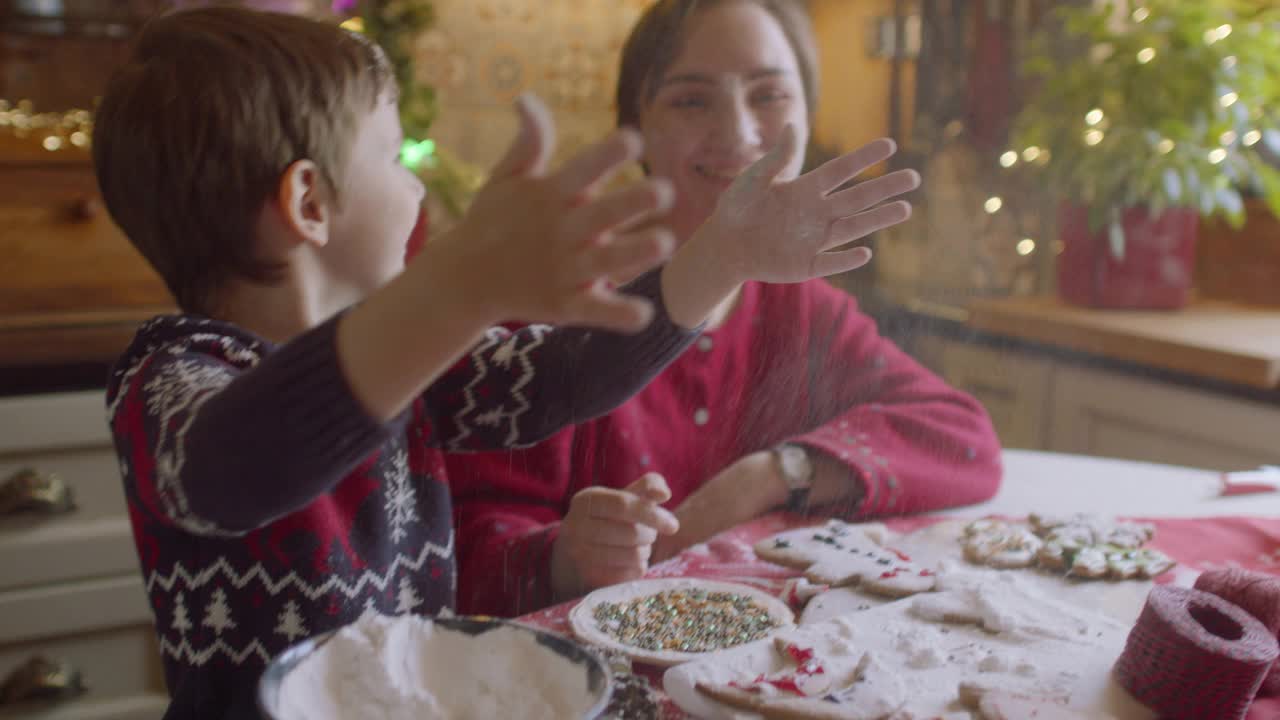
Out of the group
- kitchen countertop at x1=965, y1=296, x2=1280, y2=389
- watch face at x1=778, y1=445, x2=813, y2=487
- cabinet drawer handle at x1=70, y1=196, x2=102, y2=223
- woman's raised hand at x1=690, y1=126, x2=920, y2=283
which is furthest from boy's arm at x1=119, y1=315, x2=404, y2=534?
kitchen countertop at x1=965, y1=296, x2=1280, y2=389

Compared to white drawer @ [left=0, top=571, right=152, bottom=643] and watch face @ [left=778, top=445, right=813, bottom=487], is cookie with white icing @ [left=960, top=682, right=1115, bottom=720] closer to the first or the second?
watch face @ [left=778, top=445, right=813, bottom=487]

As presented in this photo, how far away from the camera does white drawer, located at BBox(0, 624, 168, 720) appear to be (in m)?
1.21

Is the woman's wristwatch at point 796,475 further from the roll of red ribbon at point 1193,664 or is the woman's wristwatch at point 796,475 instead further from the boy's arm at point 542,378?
the roll of red ribbon at point 1193,664

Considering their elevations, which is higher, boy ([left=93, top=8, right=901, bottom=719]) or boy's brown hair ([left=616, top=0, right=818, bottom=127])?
boy's brown hair ([left=616, top=0, right=818, bottom=127])

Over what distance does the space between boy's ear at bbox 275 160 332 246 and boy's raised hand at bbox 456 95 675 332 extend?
0.59 ft

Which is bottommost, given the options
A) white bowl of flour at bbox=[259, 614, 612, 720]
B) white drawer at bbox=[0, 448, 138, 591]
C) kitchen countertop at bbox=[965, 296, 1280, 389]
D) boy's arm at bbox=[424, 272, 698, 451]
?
white drawer at bbox=[0, 448, 138, 591]

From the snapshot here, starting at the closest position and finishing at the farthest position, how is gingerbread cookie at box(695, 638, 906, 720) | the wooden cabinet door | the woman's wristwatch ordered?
gingerbread cookie at box(695, 638, 906, 720) → the woman's wristwatch → the wooden cabinet door

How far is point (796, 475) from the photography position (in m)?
0.74

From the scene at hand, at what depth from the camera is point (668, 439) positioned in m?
0.72

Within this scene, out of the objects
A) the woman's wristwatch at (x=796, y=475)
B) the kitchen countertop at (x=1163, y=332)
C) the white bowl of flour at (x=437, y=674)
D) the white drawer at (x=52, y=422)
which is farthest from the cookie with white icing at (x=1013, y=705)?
the white drawer at (x=52, y=422)

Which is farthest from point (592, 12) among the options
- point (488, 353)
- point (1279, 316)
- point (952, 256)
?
point (1279, 316)

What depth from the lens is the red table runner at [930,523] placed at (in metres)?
0.60

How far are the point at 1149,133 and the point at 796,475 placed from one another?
2.78 feet

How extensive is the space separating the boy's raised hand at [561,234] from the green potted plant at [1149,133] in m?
1.19
